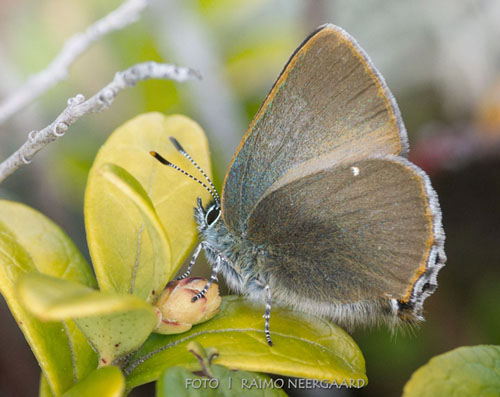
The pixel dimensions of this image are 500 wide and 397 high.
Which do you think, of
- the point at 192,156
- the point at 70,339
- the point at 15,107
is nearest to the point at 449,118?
the point at 192,156

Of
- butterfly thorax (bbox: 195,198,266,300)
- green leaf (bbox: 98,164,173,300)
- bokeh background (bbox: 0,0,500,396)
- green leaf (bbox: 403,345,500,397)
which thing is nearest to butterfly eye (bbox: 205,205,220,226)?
butterfly thorax (bbox: 195,198,266,300)

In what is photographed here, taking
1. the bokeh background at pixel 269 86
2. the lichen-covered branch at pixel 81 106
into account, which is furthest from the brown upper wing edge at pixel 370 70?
the bokeh background at pixel 269 86

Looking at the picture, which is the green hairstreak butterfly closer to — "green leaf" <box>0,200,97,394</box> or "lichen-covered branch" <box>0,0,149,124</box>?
Answer: "green leaf" <box>0,200,97,394</box>

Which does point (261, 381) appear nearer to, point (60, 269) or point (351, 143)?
point (60, 269)

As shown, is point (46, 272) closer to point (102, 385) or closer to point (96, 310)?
point (102, 385)

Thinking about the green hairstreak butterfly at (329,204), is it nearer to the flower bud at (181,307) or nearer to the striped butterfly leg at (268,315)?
the striped butterfly leg at (268,315)
